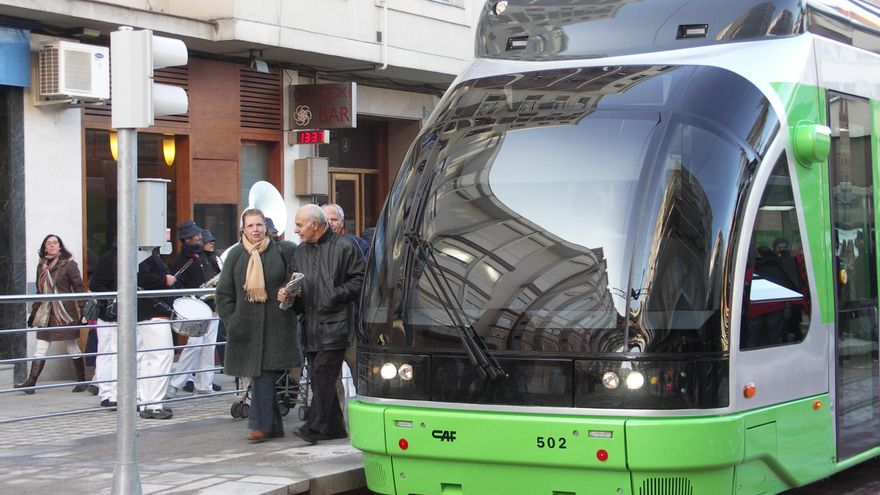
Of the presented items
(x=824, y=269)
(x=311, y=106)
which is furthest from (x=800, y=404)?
(x=311, y=106)

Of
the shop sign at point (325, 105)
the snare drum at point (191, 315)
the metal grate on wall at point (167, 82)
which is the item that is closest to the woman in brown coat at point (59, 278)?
the metal grate on wall at point (167, 82)

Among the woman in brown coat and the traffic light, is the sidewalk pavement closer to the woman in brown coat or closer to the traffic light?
the woman in brown coat

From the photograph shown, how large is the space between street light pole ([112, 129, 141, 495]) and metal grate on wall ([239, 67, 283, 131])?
10919 mm

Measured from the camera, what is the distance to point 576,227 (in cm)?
710

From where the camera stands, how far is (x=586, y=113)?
7.41 meters

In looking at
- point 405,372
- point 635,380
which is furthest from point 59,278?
point 635,380

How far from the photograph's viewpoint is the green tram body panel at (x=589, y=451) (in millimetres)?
6707

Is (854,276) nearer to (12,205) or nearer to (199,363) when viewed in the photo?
(199,363)

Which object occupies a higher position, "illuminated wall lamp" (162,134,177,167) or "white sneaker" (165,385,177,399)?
"illuminated wall lamp" (162,134,177,167)

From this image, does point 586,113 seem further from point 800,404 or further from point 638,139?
point 800,404

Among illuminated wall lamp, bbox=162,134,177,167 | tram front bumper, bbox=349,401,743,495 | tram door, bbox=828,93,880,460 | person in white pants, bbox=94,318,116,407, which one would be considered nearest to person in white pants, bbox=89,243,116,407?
person in white pants, bbox=94,318,116,407

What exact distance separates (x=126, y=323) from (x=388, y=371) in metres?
1.42

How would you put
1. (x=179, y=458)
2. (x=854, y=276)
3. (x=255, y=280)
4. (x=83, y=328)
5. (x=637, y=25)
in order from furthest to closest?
(x=83, y=328), (x=255, y=280), (x=179, y=458), (x=854, y=276), (x=637, y=25)

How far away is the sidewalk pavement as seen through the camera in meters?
8.30
